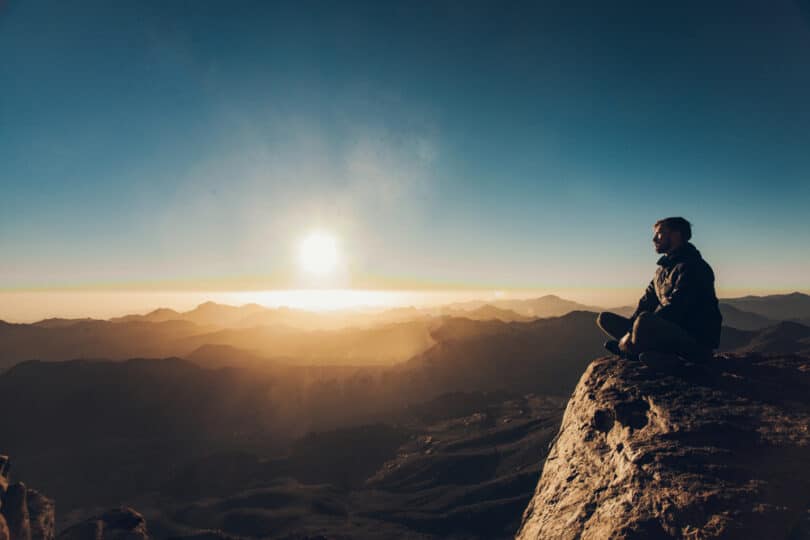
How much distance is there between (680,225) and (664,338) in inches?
65.7

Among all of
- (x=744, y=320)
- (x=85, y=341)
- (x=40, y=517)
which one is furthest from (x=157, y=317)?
(x=744, y=320)

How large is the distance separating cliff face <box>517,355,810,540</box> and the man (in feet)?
0.99

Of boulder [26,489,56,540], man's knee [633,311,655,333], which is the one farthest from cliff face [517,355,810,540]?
boulder [26,489,56,540]

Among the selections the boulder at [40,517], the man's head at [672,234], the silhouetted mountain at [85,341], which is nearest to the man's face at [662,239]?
the man's head at [672,234]

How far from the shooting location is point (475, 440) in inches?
1660

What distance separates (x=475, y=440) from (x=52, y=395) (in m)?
67.3

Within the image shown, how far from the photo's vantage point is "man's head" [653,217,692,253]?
5.06 meters

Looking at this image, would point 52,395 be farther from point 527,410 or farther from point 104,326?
point 104,326

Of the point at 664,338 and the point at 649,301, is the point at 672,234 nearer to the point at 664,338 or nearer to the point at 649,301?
the point at 649,301

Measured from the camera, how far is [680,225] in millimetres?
5109

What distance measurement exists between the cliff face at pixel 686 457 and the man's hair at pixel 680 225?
69.5 inches

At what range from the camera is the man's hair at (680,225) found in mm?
5070

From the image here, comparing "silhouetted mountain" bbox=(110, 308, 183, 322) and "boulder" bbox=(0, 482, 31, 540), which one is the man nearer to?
"boulder" bbox=(0, 482, 31, 540)

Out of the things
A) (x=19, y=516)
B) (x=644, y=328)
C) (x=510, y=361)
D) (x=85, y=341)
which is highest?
(x=644, y=328)
